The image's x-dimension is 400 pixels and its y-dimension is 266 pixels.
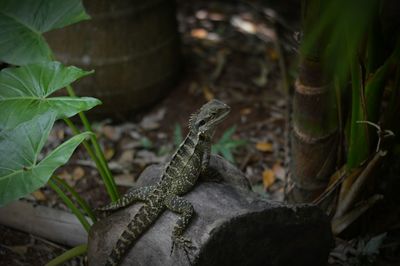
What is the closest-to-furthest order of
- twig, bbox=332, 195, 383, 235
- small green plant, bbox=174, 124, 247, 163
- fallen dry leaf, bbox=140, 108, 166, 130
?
1. twig, bbox=332, 195, 383, 235
2. small green plant, bbox=174, 124, 247, 163
3. fallen dry leaf, bbox=140, 108, 166, 130

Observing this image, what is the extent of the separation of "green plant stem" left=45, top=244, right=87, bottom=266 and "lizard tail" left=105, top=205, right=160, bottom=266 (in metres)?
0.37

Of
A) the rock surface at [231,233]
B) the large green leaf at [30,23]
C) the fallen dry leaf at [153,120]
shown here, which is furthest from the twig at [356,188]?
the fallen dry leaf at [153,120]

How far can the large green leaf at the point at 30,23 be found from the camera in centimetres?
311

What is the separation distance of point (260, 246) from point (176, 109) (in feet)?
8.36

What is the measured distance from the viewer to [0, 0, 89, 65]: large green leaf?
3.11m

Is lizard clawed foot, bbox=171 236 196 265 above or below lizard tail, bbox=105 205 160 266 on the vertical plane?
above

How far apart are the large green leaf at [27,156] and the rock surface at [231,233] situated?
0.63 m

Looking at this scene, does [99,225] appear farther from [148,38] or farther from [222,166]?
[148,38]

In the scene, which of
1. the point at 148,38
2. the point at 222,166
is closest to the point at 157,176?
the point at 222,166

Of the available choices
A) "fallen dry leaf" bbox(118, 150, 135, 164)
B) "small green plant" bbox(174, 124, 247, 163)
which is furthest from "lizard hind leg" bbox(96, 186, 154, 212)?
"fallen dry leaf" bbox(118, 150, 135, 164)

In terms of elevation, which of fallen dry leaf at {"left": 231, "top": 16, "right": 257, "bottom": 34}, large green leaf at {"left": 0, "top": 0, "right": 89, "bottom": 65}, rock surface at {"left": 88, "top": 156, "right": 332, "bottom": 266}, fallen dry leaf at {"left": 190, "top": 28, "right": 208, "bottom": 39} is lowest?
fallen dry leaf at {"left": 190, "top": 28, "right": 208, "bottom": 39}

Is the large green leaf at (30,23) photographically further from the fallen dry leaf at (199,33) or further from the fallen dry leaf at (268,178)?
the fallen dry leaf at (199,33)

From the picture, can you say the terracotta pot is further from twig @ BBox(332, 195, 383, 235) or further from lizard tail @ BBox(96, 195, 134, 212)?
twig @ BBox(332, 195, 383, 235)

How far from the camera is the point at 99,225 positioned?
3.05 m
